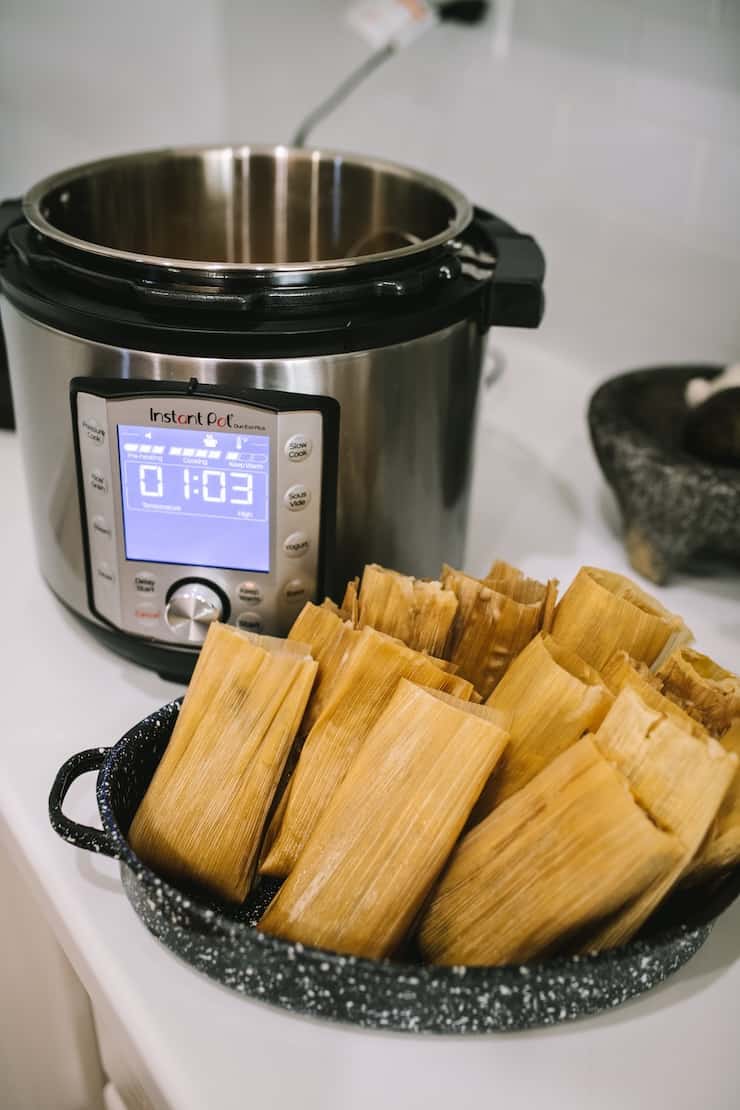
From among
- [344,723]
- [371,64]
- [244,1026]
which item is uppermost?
[371,64]

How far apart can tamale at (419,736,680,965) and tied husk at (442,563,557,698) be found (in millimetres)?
111

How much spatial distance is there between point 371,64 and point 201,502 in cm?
86

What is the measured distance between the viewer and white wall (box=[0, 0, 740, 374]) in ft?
3.32

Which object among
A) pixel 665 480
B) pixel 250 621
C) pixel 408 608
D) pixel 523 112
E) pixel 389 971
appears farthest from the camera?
pixel 523 112

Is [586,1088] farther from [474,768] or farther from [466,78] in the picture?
[466,78]

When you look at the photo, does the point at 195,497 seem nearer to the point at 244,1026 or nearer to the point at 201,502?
the point at 201,502

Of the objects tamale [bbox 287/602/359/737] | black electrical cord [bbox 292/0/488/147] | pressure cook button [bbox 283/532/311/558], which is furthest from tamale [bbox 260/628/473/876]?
black electrical cord [bbox 292/0/488/147]

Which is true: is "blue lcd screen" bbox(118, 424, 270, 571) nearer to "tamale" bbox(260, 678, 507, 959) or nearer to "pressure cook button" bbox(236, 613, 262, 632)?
"pressure cook button" bbox(236, 613, 262, 632)

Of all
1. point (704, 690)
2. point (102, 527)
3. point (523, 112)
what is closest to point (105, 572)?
point (102, 527)

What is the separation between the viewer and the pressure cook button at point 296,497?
602 millimetres

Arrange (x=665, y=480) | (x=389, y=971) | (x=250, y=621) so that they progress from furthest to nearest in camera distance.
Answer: (x=665, y=480) < (x=250, y=621) < (x=389, y=971)

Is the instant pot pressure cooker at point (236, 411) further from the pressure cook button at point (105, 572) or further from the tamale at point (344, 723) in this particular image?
the tamale at point (344, 723)

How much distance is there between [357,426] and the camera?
1.98 ft

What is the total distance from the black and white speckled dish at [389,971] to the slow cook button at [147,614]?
159mm
